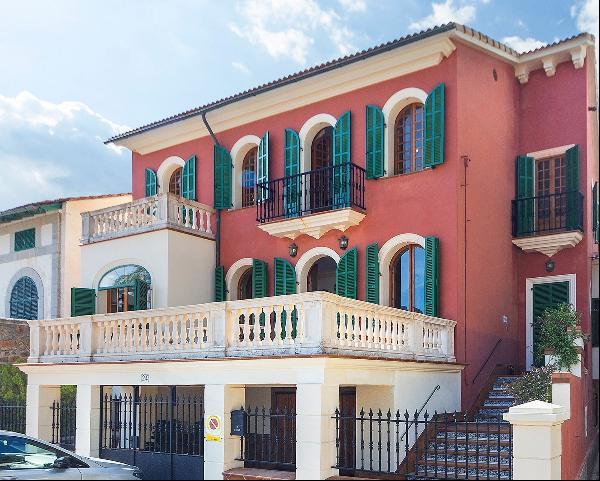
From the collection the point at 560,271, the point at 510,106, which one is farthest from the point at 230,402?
the point at 510,106

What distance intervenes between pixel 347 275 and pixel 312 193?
207 centimetres

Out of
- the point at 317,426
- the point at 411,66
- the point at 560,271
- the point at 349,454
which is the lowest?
the point at 349,454

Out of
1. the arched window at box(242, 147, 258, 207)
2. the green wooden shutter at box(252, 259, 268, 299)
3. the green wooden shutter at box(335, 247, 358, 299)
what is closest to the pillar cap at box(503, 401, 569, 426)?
the green wooden shutter at box(335, 247, 358, 299)

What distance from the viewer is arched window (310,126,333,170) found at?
18.5 m

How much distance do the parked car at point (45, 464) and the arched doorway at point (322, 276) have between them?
7317 millimetres

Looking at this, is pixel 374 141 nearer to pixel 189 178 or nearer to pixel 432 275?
pixel 432 275

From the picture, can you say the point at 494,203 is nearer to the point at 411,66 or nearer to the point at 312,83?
the point at 411,66

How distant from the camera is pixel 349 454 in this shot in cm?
1486

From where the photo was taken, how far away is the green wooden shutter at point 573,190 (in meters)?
16.9

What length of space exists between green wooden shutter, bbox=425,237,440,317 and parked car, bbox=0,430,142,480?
6.77 m

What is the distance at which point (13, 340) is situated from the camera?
67.2 ft

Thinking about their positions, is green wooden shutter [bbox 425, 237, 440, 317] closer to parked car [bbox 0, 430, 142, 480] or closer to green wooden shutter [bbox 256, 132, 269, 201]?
green wooden shutter [bbox 256, 132, 269, 201]

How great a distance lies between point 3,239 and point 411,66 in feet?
55.3

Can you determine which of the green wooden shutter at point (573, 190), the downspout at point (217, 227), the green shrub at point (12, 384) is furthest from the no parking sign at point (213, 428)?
the green wooden shutter at point (573, 190)
